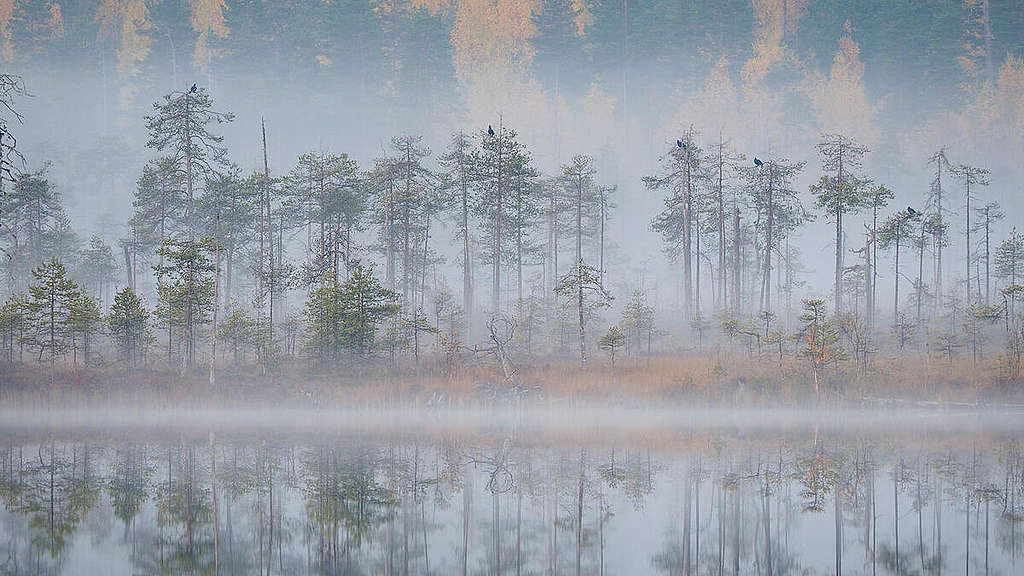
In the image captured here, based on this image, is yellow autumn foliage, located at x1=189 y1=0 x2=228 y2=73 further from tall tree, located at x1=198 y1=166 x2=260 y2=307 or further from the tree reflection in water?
the tree reflection in water

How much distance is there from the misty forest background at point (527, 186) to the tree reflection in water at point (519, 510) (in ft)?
54.1

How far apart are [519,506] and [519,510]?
360 millimetres

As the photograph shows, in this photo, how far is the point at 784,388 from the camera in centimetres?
3866

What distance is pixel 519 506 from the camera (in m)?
17.8

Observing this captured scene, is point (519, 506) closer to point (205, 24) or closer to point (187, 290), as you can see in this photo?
point (187, 290)

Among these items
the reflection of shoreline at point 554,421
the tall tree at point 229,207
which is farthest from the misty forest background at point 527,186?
the reflection of shoreline at point 554,421

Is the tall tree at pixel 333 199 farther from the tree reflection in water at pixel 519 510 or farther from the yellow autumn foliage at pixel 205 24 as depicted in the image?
the yellow autumn foliage at pixel 205 24

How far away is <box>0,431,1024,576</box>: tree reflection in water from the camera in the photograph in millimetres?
13617

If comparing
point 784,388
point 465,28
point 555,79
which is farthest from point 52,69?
point 784,388

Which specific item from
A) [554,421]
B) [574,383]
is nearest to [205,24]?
[574,383]

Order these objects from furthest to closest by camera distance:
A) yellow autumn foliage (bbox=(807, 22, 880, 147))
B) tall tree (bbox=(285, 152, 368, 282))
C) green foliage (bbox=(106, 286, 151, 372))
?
yellow autumn foliage (bbox=(807, 22, 880, 147)), tall tree (bbox=(285, 152, 368, 282)), green foliage (bbox=(106, 286, 151, 372))

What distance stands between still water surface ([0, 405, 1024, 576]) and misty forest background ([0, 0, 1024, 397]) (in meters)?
14.7

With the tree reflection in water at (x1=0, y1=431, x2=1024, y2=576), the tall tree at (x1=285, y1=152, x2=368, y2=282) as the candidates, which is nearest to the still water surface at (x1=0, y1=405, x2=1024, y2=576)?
the tree reflection in water at (x1=0, y1=431, x2=1024, y2=576)

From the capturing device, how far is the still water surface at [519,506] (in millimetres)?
13633
